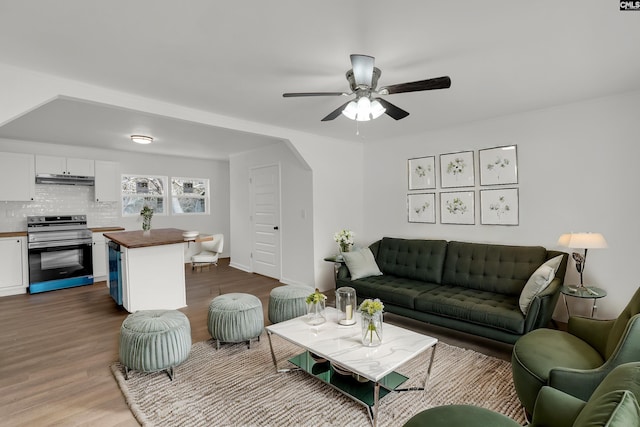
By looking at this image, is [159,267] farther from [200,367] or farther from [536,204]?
[536,204]

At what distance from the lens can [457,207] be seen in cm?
421


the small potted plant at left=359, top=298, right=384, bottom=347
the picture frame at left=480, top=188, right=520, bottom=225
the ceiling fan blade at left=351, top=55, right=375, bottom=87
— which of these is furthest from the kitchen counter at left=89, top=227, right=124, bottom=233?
the picture frame at left=480, top=188, right=520, bottom=225

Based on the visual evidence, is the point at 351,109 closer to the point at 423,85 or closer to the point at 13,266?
the point at 423,85

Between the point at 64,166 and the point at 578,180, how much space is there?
23.9ft

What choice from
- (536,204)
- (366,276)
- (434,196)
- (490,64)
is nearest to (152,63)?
(490,64)

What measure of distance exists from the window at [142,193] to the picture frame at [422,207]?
5.15 m

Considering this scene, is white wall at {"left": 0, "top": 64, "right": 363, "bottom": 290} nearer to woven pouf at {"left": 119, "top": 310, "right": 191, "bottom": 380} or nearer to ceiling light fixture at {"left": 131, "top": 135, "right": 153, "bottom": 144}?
ceiling light fixture at {"left": 131, "top": 135, "right": 153, "bottom": 144}

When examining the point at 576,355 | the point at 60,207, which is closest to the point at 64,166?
the point at 60,207

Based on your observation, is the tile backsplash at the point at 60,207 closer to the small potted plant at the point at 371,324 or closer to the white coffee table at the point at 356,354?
the white coffee table at the point at 356,354

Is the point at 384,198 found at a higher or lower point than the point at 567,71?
lower

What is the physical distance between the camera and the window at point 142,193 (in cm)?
629

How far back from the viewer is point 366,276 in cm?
399

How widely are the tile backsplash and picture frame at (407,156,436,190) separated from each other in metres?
5.50

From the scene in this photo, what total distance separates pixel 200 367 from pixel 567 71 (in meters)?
3.87
